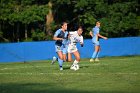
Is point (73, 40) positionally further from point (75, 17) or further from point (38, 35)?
point (75, 17)

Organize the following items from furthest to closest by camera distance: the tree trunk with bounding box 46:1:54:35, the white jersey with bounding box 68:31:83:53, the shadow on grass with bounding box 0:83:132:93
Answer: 1. the tree trunk with bounding box 46:1:54:35
2. the white jersey with bounding box 68:31:83:53
3. the shadow on grass with bounding box 0:83:132:93

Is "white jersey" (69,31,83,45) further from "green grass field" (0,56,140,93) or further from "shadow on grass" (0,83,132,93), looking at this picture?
"shadow on grass" (0,83,132,93)

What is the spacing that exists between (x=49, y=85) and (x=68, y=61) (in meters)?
12.9

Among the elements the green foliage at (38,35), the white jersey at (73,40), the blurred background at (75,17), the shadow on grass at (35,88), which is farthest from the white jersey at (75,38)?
the green foliage at (38,35)

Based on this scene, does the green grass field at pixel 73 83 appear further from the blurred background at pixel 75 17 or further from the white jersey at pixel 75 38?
the blurred background at pixel 75 17

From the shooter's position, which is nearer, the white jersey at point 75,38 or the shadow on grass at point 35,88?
the shadow on grass at point 35,88

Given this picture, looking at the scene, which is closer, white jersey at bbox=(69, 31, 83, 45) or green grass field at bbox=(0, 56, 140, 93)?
green grass field at bbox=(0, 56, 140, 93)

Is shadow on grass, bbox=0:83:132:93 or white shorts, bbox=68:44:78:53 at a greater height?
shadow on grass, bbox=0:83:132:93

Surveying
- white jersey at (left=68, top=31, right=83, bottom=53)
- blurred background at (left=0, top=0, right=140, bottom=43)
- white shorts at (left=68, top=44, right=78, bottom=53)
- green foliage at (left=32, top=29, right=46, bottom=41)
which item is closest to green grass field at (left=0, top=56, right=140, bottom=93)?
white shorts at (left=68, top=44, right=78, bottom=53)

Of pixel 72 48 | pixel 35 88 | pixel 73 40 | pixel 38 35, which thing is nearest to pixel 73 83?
pixel 35 88

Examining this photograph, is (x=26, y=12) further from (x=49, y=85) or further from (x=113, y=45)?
(x=49, y=85)

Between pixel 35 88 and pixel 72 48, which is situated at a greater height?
pixel 35 88

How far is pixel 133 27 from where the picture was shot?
146 ft

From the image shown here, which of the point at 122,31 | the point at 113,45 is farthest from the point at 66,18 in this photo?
the point at 113,45
